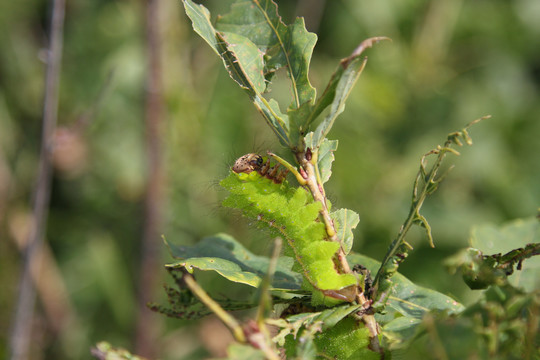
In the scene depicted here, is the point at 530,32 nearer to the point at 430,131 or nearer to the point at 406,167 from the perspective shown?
the point at 430,131

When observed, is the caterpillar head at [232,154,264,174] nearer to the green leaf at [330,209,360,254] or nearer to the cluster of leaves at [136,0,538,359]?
the cluster of leaves at [136,0,538,359]

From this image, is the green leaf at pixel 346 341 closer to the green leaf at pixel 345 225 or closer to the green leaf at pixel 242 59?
the green leaf at pixel 345 225

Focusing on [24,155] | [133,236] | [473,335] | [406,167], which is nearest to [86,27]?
[24,155]

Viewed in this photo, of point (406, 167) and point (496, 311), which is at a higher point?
point (496, 311)

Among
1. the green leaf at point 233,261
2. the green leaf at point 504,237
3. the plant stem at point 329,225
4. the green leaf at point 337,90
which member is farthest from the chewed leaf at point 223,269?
the green leaf at point 504,237

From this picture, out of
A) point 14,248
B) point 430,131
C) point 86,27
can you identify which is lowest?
point 14,248

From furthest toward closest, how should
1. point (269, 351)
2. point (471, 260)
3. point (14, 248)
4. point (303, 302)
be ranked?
point (14, 248), point (303, 302), point (471, 260), point (269, 351)

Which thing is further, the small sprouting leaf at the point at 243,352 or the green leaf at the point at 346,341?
the green leaf at the point at 346,341
